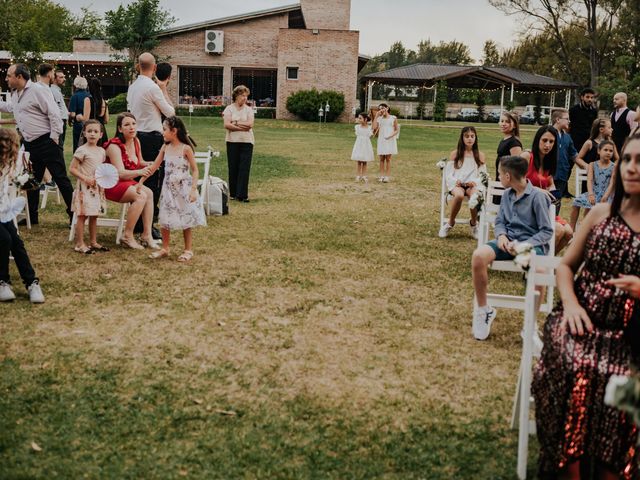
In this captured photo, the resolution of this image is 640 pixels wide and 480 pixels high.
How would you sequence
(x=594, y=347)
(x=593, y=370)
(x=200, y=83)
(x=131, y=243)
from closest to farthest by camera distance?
(x=593, y=370) < (x=594, y=347) < (x=131, y=243) < (x=200, y=83)

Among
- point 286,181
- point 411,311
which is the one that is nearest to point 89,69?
point 286,181

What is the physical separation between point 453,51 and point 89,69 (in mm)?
72842

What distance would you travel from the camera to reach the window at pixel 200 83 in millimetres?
45406

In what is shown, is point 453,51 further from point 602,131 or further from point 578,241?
→ point 578,241

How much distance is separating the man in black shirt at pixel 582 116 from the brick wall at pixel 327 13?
127 ft

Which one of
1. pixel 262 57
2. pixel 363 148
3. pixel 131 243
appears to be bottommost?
pixel 131 243

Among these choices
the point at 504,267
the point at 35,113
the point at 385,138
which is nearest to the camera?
the point at 504,267

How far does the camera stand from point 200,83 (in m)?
46.0

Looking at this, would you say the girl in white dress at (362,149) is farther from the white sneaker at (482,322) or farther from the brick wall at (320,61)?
the brick wall at (320,61)

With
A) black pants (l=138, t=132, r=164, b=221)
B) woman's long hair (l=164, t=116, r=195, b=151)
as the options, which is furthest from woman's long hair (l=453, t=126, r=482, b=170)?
black pants (l=138, t=132, r=164, b=221)

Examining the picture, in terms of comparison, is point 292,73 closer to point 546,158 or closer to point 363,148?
point 363,148

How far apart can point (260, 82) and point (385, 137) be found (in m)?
32.9

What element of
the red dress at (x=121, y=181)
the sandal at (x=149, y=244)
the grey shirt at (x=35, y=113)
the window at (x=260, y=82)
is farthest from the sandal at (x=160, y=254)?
the window at (x=260, y=82)

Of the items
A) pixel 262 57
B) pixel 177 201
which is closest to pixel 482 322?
pixel 177 201
